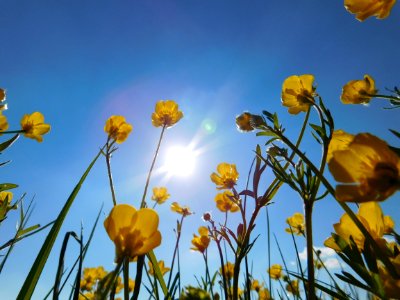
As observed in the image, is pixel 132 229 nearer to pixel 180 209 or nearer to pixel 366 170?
pixel 366 170

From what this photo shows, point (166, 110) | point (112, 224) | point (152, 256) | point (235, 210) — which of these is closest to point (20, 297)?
point (112, 224)

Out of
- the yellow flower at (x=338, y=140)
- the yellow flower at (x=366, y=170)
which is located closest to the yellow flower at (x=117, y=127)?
the yellow flower at (x=338, y=140)

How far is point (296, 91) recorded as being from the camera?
6.82 ft

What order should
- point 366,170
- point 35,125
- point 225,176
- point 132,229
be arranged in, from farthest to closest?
point 35,125, point 225,176, point 132,229, point 366,170

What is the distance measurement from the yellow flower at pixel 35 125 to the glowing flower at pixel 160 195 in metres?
2.49

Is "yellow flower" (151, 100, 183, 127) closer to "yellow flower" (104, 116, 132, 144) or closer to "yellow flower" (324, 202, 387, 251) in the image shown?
"yellow flower" (104, 116, 132, 144)

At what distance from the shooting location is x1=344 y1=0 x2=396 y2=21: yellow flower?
4.28 ft

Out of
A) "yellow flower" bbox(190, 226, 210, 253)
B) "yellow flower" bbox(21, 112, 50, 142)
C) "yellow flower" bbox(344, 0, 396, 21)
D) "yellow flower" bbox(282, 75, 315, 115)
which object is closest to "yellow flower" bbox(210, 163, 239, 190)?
"yellow flower" bbox(190, 226, 210, 253)

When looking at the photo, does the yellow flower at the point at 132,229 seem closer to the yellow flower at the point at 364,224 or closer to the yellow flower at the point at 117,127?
the yellow flower at the point at 364,224

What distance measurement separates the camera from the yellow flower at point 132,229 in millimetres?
908

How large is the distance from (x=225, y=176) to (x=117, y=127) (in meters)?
1.20

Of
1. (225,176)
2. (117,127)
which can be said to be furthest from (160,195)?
(225,176)

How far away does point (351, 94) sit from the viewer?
2619mm

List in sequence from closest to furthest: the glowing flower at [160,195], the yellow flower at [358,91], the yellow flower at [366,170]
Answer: the yellow flower at [366,170]
the yellow flower at [358,91]
the glowing flower at [160,195]
